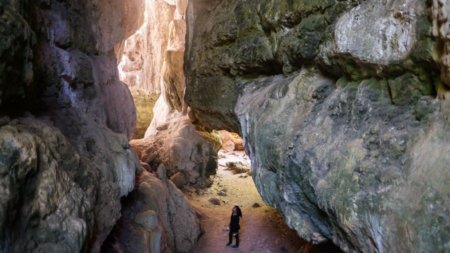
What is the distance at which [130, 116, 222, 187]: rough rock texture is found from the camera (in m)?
11.8

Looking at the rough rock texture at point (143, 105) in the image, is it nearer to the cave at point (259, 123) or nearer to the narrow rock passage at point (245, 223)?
the narrow rock passage at point (245, 223)

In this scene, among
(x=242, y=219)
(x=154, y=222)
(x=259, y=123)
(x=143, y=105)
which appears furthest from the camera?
(x=143, y=105)

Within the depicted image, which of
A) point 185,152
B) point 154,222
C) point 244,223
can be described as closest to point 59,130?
point 154,222

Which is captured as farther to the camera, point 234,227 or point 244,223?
point 244,223

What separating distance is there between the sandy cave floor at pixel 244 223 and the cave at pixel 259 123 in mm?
68

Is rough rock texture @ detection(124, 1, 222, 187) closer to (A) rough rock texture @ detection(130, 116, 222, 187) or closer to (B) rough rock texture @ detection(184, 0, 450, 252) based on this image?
(A) rough rock texture @ detection(130, 116, 222, 187)

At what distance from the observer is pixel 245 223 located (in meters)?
9.01

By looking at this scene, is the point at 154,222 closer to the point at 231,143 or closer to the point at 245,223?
Result: the point at 245,223

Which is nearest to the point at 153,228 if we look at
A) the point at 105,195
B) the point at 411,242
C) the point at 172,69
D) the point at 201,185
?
the point at 105,195

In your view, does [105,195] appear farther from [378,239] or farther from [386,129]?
[386,129]

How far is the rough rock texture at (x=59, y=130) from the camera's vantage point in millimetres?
2902

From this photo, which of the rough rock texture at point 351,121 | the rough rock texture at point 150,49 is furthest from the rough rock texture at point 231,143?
the rough rock texture at point 351,121

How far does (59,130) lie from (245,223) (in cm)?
656

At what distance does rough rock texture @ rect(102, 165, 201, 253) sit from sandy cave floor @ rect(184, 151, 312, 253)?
676 mm
